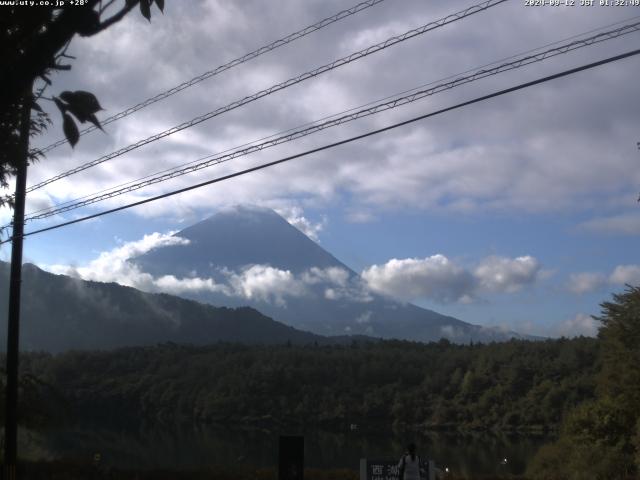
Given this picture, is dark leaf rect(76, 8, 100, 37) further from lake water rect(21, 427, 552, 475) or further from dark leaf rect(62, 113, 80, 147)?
lake water rect(21, 427, 552, 475)

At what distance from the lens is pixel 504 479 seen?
21.8 meters

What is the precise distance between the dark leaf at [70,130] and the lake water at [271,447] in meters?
40.6

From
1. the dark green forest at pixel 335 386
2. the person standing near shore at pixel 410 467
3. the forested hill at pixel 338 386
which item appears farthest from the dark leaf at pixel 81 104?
the forested hill at pixel 338 386

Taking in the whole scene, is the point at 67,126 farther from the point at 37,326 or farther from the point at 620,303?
the point at 37,326

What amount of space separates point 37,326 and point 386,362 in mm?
109522

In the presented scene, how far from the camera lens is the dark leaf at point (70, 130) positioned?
15.2ft

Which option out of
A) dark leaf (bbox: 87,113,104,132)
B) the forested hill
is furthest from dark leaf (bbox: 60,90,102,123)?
the forested hill

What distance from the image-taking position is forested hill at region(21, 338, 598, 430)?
259 feet

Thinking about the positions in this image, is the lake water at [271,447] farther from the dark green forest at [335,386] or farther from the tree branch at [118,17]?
the tree branch at [118,17]

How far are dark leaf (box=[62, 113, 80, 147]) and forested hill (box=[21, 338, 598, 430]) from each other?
7226 cm

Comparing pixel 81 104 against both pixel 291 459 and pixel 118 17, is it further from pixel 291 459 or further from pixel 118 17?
pixel 291 459

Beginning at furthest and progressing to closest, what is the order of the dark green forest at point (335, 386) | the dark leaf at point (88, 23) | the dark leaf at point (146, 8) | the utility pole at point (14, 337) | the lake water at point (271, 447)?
the dark green forest at point (335, 386) → the lake water at point (271, 447) → the utility pole at point (14, 337) → the dark leaf at point (146, 8) → the dark leaf at point (88, 23)

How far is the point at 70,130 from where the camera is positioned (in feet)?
15.2

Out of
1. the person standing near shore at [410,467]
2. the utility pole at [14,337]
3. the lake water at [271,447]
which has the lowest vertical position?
the lake water at [271,447]
